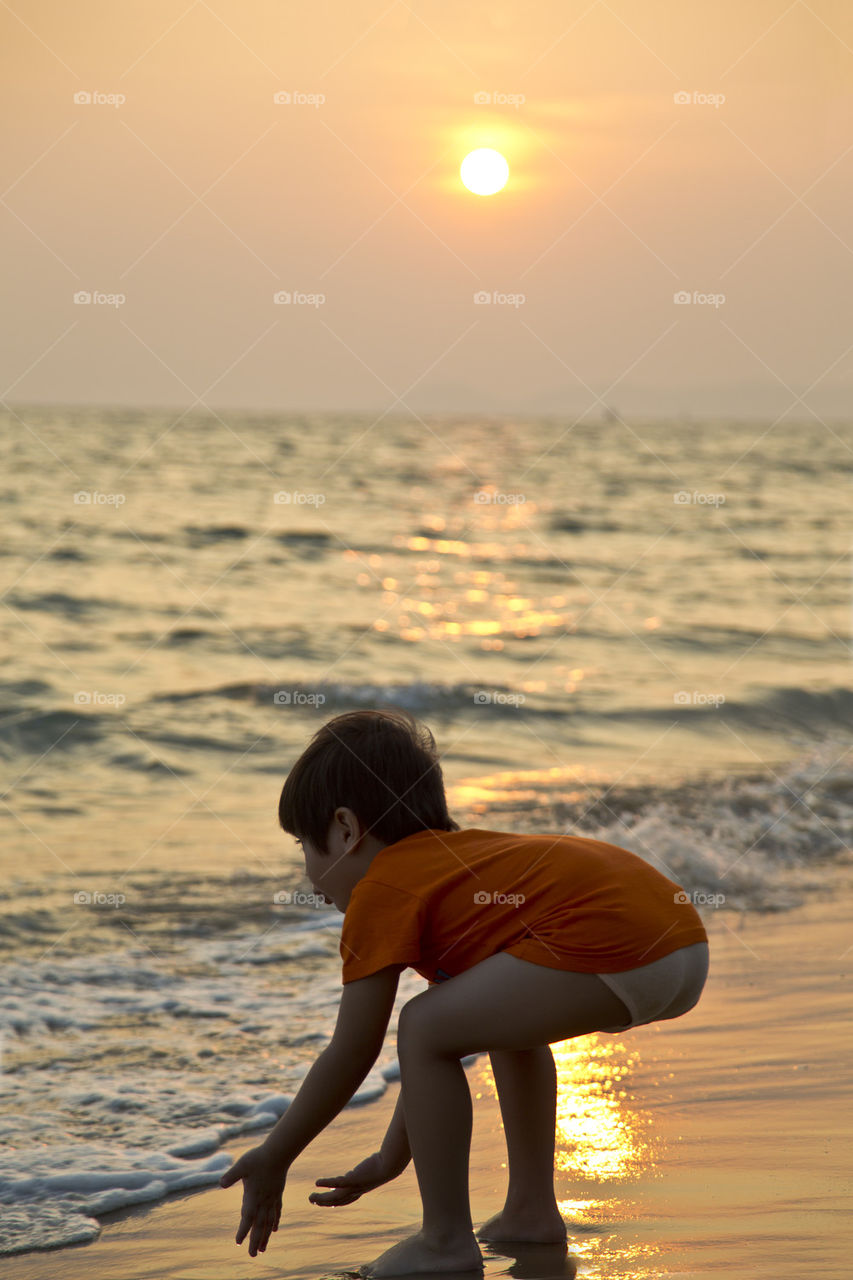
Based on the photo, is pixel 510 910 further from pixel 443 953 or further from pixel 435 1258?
pixel 435 1258

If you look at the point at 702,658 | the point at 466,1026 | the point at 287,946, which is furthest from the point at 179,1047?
the point at 702,658

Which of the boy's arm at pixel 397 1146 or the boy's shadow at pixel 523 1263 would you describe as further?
the boy's arm at pixel 397 1146

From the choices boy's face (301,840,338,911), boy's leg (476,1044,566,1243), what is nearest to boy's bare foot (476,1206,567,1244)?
boy's leg (476,1044,566,1243)

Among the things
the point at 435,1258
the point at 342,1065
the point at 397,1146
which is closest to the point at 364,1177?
the point at 397,1146

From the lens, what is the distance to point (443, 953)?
2004mm

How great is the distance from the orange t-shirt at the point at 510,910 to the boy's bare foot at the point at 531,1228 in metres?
0.47

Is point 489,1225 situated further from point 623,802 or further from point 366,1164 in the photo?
point 623,802

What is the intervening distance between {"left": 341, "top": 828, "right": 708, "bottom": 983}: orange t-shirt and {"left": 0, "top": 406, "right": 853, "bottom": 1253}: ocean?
0.89 meters

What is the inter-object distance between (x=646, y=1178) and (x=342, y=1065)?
833 mm

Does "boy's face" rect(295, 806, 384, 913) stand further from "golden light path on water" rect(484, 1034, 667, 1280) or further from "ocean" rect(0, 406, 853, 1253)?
"ocean" rect(0, 406, 853, 1253)

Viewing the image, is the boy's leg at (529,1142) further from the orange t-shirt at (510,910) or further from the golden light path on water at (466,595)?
the golden light path on water at (466,595)

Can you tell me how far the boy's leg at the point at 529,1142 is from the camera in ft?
7.00

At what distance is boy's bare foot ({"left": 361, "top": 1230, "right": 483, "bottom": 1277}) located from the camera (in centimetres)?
195

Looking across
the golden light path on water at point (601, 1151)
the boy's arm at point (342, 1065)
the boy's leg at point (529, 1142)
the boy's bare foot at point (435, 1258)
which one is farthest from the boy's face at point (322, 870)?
the golden light path on water at point (601, 1151)
